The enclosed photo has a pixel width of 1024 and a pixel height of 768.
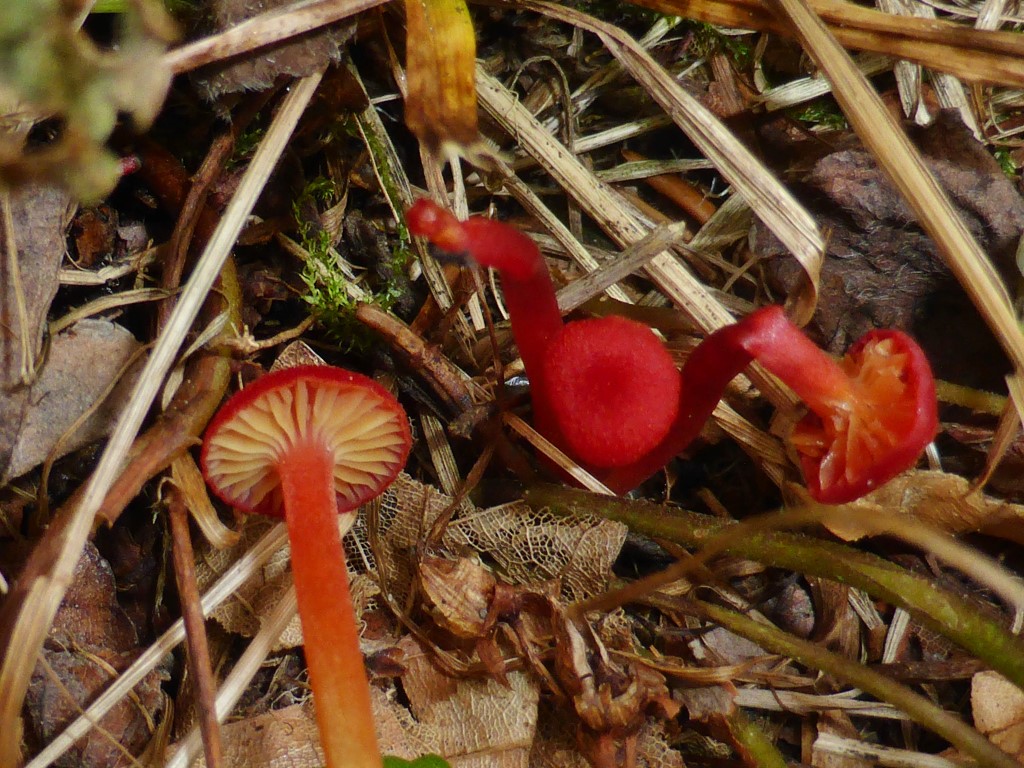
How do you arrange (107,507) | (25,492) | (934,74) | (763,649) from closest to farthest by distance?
(107,507) < (25,492) < (763,649) < (934,74)

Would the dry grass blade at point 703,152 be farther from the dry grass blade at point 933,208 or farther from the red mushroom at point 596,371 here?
the red mushroom at point 596,371

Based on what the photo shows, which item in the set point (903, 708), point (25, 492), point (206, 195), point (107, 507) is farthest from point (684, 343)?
point (25, 492)

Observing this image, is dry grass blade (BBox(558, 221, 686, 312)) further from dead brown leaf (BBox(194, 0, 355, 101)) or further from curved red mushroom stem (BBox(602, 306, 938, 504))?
dead brown leaf (BBox(194, 0, 355, 101))

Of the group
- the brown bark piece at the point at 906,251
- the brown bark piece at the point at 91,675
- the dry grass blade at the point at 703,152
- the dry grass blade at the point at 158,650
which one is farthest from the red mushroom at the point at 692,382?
the brown bark piece at the point at 91,675

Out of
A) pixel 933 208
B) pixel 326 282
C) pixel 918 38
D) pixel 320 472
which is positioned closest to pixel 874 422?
pixel 933 208

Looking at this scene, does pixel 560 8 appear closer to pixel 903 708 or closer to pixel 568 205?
pixel 568 205
